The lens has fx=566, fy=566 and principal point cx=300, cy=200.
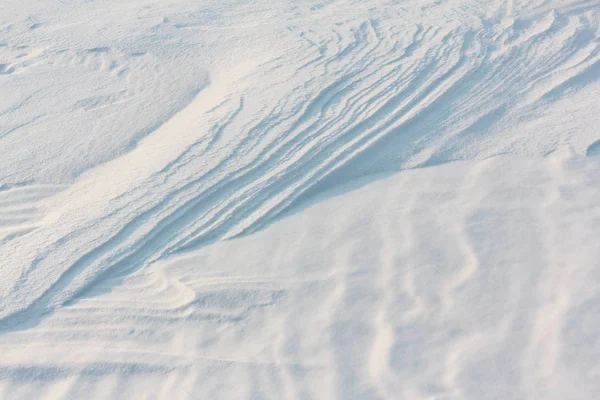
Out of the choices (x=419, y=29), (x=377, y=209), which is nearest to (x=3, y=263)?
(x=377, y=209)

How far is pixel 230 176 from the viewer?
325 centimetres

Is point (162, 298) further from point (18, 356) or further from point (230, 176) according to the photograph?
point (230, 176)

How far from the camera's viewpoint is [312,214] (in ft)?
10.1

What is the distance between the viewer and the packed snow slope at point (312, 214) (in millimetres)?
2379

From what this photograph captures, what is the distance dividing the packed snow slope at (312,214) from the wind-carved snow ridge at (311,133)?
0.02 m

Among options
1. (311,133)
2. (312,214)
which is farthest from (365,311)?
(311,133)

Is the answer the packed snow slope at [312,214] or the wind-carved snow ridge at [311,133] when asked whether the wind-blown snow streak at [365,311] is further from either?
the wind-carved snow ridge at [311,133]

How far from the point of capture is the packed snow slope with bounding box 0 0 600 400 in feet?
7.80

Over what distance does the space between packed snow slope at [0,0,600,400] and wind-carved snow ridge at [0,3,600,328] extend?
0.02 m

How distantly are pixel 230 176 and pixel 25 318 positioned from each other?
4.19 feet

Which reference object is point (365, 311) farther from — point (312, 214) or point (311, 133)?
point (311, 133)

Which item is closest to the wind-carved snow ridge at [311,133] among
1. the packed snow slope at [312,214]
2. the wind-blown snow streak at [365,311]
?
the packed snow slope at [312,214]

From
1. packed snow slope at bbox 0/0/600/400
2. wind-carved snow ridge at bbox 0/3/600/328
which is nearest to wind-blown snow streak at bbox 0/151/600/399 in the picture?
packed snow slope at bbox 0/0/600/400

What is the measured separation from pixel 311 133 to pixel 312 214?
2.21ft
